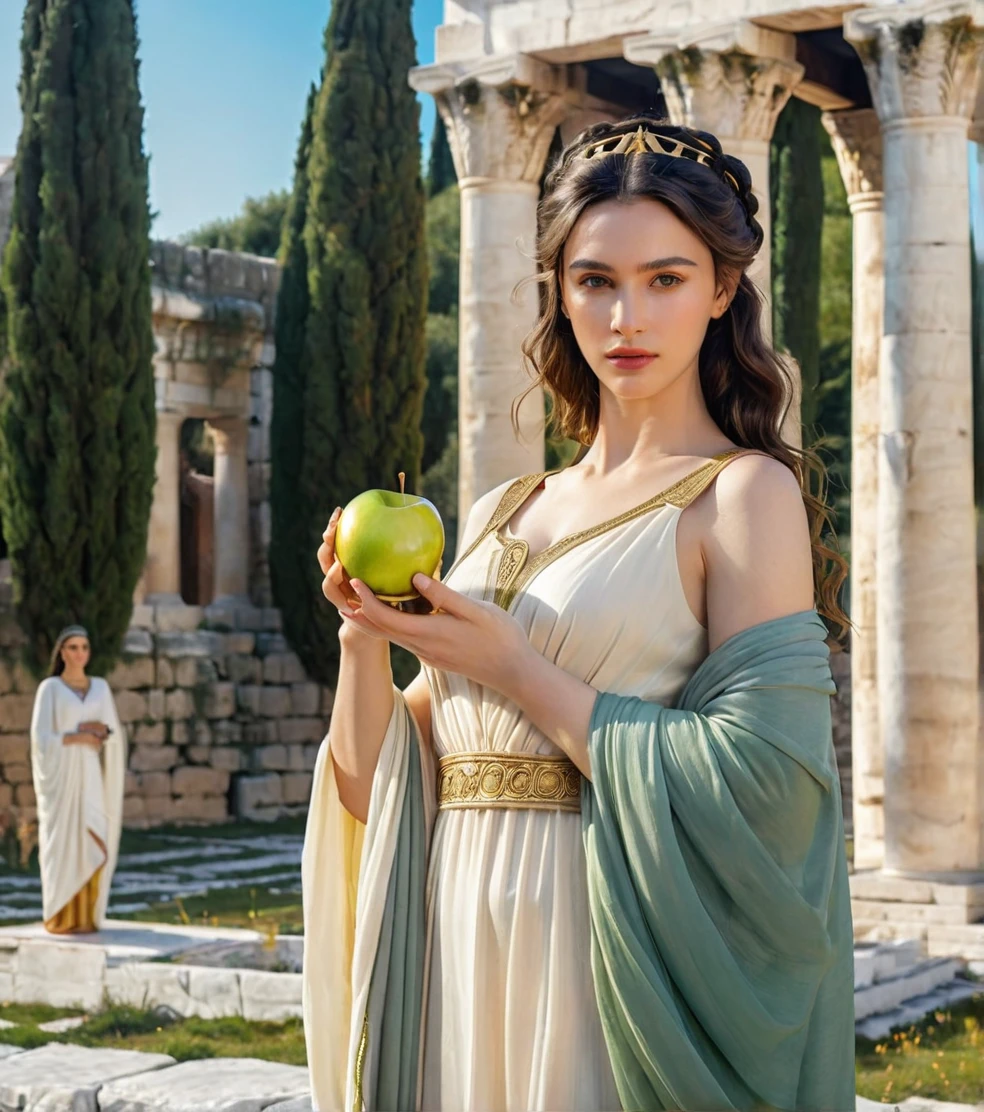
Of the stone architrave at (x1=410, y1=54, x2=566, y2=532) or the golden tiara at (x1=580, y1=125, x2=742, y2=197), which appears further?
the stone architrave at (x1=410, y1=54, x2=566, y2=532)

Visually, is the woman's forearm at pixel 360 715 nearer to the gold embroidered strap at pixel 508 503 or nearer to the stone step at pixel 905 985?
the gold embroidered strap at pixel 508 503

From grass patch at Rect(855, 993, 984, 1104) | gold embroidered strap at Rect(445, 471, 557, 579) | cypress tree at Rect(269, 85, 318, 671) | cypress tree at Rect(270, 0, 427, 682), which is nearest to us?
gold embroidered strap at Rect(445, 471, 557, 579)

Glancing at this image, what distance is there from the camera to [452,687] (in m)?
2.46

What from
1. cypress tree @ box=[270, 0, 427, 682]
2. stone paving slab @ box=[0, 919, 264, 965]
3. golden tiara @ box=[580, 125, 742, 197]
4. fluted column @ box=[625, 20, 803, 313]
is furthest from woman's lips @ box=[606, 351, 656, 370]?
cypress tree @ box=[270, 0, 427, 682]

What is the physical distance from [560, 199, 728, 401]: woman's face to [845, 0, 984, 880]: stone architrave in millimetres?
8104

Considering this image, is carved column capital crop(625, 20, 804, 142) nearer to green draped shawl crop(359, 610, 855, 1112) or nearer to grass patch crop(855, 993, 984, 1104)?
grass patch crop(855, 993, 984, 1104)

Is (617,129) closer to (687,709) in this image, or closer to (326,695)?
(687,709)

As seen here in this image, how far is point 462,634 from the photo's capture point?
228 centimetres

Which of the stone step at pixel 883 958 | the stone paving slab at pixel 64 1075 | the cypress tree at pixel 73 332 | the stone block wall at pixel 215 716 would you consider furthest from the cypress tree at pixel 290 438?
the stone paving slab at pixel 64 1075

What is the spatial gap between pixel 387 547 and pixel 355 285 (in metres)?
15.8

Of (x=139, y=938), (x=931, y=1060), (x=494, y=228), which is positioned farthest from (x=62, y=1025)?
(x=494, y=228)

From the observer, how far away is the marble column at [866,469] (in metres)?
11.8

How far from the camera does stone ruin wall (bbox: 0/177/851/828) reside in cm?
1744

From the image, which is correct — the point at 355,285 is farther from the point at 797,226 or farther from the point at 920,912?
the point at 920,912
